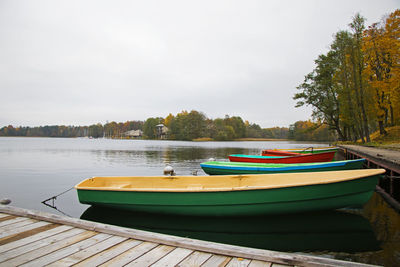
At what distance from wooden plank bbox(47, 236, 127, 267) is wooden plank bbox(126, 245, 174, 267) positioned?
0.60 metres

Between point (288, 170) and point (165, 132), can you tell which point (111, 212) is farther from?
point (165, 132)

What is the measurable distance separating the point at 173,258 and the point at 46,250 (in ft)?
5.61

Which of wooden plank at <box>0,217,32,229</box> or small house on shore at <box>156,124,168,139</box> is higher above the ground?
small house on shore at <box>156,124,168,139</box>

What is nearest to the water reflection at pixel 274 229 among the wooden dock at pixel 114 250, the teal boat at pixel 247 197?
the teal boat at pixel 247 197

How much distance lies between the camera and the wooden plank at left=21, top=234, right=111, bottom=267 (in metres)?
2.62

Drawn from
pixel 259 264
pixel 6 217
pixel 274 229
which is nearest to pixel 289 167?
pixel 274 229

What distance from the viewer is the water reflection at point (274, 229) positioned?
489cm

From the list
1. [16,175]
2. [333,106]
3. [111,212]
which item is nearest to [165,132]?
[333,106]

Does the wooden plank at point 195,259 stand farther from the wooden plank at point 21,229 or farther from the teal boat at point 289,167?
the teal boat at point 289,167

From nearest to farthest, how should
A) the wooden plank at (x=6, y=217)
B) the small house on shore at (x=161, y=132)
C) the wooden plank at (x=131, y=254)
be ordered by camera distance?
1. the wooden plank at (x=131, y=254)
2. the wooden plank at (x=6, y=217)
3. the small house on shore at (x=161, y=132)

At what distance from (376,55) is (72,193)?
31.7 metres

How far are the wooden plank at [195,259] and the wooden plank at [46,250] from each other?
65.5 inches

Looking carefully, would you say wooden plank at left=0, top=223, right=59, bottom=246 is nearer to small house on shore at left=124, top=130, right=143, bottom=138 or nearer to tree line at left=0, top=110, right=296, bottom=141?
tree line at left=0, top=110, right=296, bottom=141

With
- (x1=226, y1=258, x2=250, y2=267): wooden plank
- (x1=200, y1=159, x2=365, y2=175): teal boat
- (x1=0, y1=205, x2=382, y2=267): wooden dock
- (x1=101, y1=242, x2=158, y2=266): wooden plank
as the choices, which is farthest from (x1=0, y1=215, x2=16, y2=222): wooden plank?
(x1=200, y1=159, x2=365, y2=175): teal boat
